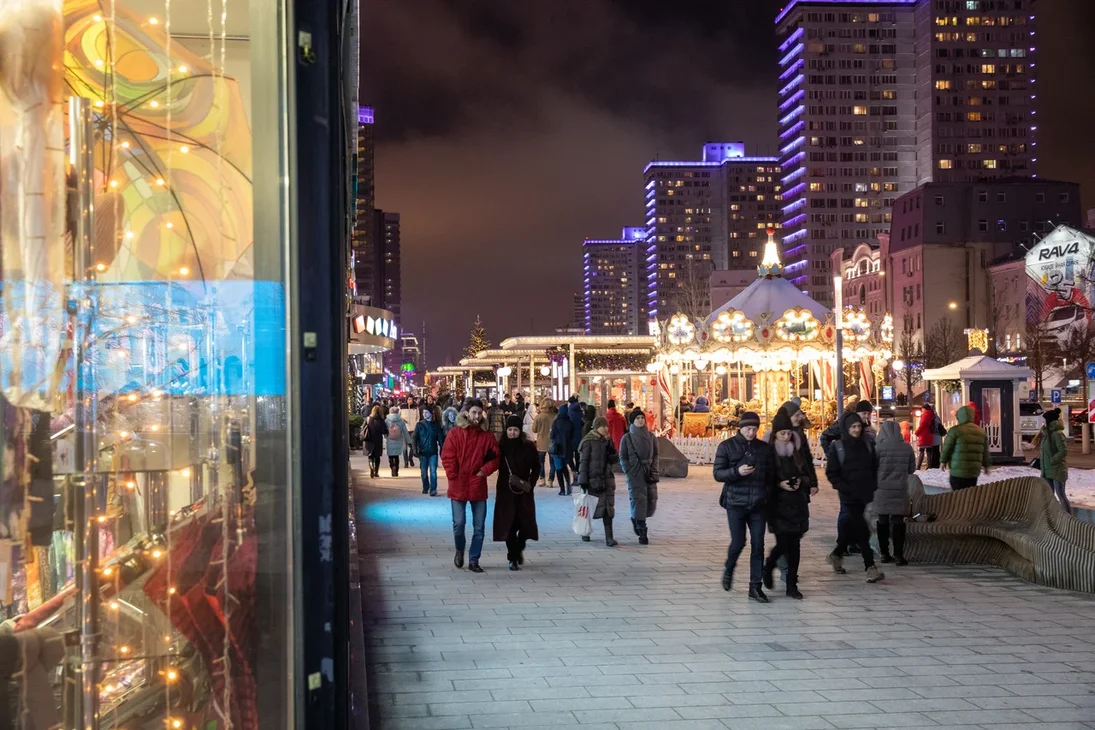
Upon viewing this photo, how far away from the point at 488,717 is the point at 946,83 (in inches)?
5704

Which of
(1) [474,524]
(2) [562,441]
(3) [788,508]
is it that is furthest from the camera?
(2) [562,441]

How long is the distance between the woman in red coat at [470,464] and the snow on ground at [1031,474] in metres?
8.11

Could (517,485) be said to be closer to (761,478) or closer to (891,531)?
(761,478)

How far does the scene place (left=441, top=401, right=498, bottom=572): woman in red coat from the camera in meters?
10.8

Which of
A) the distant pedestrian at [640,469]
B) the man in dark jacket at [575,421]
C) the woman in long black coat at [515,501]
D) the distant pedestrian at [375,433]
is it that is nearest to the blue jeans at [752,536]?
the woman in long black coat at [515,501]

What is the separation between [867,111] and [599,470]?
138734 millimetres

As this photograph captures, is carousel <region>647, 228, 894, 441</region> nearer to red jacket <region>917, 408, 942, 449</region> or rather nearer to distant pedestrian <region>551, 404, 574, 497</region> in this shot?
red jacket <region>917, 408, 942, 449</region>

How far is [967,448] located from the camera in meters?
13.2

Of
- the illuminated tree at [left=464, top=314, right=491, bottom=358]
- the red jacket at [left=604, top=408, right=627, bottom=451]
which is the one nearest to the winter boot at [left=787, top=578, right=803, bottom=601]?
the red jacket at [left=604, top=408, right=627, bottom=451]

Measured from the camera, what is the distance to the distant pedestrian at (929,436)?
21.6 meters

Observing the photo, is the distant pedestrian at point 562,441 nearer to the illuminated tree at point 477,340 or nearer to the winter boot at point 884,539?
the winter boot at point 884,539

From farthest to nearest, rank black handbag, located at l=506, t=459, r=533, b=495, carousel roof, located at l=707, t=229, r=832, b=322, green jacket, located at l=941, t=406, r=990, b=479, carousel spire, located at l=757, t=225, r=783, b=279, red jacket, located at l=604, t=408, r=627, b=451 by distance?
carousel spire, located at l=757, t=225, r=783, b=279 → carousel roof, located at l=707, t=229, r=832, b=322 → red jacket, located at l=604, t=408, r=627, b=451 → green jacket, located at l=941, t=406, r=990, b=479 → black handbag, located at l=506, t=459, r=533, b=495

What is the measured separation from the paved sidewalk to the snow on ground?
586 cm

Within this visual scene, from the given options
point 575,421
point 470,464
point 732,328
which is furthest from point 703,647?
point 732,328
